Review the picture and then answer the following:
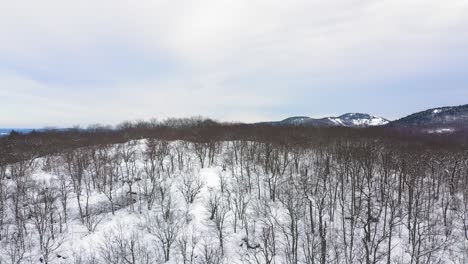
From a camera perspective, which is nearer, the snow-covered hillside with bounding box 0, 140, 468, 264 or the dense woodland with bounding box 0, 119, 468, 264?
the snow-covered hillside with bounding box 0, 140, 468, 264

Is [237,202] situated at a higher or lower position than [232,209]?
higher

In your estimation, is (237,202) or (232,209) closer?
(232,209)

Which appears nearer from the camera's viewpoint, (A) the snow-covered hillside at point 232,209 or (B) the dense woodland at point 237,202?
(A) the snow-covered hillside at point 232,209

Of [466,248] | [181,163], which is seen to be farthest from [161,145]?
[466,248]
